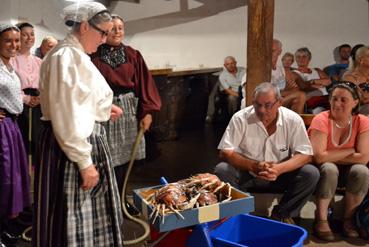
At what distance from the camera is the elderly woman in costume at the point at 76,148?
5.87ft

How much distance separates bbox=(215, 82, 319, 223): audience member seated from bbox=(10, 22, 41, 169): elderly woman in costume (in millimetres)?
1420

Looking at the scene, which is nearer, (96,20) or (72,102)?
(72,102)

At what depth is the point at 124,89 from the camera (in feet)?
9.98

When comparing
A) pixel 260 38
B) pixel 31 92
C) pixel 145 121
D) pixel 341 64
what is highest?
pixel 260 38

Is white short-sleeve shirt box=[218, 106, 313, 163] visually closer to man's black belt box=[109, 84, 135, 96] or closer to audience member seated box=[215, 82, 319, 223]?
audience member seated box=[215, 82, 319, 223]

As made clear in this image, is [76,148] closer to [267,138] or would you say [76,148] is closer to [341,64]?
[267,138]

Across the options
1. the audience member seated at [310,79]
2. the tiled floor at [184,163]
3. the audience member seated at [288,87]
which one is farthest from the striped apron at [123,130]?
the audience member seated at [310,79]

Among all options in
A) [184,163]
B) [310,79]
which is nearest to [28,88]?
[184,163]

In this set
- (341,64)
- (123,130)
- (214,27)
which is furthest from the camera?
(214,27)

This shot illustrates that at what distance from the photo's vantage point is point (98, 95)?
192 centimetres

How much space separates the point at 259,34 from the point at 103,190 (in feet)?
6.31

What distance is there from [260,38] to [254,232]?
Result: 1.62 m

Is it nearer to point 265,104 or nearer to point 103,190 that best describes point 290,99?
point 265,104

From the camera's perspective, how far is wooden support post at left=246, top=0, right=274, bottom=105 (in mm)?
3396
